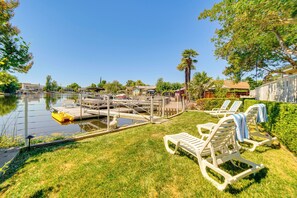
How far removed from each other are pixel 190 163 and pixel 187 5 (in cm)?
1234

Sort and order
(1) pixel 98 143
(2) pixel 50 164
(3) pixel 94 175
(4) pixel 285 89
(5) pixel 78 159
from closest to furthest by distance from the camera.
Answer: (3) pixel 94 175
(2) pixel 50 164
(5) pixel 78 159
(1) pixel 98 143
(4) pixel 285 89

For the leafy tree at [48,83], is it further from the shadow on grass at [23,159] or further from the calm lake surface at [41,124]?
the shadow on grass at [23,159]

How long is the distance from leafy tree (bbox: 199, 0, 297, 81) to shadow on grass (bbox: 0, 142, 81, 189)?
20.5ft

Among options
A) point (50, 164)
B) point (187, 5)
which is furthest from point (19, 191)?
point (187, 5)

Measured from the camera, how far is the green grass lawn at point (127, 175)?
1961 mm

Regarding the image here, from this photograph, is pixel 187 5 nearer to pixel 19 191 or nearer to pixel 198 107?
pixel 198 107

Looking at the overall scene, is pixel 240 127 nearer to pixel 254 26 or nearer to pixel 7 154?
pixel 254 26

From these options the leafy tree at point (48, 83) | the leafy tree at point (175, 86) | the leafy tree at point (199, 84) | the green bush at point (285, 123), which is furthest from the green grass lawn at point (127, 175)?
the leafy tree at point (48, 83)

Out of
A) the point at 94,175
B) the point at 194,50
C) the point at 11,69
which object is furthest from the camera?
the point at 194,50

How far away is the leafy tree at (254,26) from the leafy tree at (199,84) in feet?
33.7

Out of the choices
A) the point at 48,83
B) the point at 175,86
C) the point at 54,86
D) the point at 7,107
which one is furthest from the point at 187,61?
A: the point at 54,86

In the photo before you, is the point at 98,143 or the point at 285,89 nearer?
the point at 98,143

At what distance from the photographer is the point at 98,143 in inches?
149

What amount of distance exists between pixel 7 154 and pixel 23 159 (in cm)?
48
